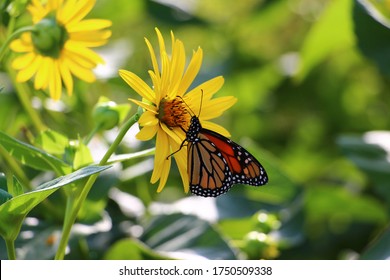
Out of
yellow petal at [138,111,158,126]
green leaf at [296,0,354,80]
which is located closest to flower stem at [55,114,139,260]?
yellow petal at [138,111,158,126]

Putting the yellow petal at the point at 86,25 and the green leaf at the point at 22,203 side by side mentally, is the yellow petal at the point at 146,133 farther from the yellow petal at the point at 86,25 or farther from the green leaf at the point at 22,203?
the yellow petal at the point at 86,25

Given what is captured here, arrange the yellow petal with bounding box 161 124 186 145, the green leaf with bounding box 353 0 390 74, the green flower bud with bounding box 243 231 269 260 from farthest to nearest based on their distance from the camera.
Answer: the green leaf with bounding box 353 0 390 74, the green flower bud with bounding box 243 231 269 260, the yellow petal with bounding box 161 124 186 145

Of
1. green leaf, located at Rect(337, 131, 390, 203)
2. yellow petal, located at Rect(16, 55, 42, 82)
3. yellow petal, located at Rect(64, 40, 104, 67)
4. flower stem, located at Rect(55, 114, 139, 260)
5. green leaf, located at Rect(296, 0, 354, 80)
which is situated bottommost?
flower stem, located at Rect(55, 114, 139, 260)

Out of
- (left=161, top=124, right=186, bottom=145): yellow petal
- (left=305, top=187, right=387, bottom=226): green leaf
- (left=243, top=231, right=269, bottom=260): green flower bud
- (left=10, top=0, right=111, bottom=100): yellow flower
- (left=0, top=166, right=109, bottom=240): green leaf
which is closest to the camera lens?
(left=0, top=166, right=109, bottom=240): green leaf

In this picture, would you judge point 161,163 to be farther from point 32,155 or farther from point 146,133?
point 32,155

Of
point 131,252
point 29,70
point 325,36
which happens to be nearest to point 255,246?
point 131,252

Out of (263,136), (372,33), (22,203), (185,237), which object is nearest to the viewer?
(22,203)

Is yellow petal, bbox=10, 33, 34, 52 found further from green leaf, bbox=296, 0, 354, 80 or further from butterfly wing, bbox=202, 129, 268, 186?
green leaf, bbox=296, 0, 354, 80

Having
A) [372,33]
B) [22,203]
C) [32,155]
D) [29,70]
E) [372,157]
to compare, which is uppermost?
[372,33]
